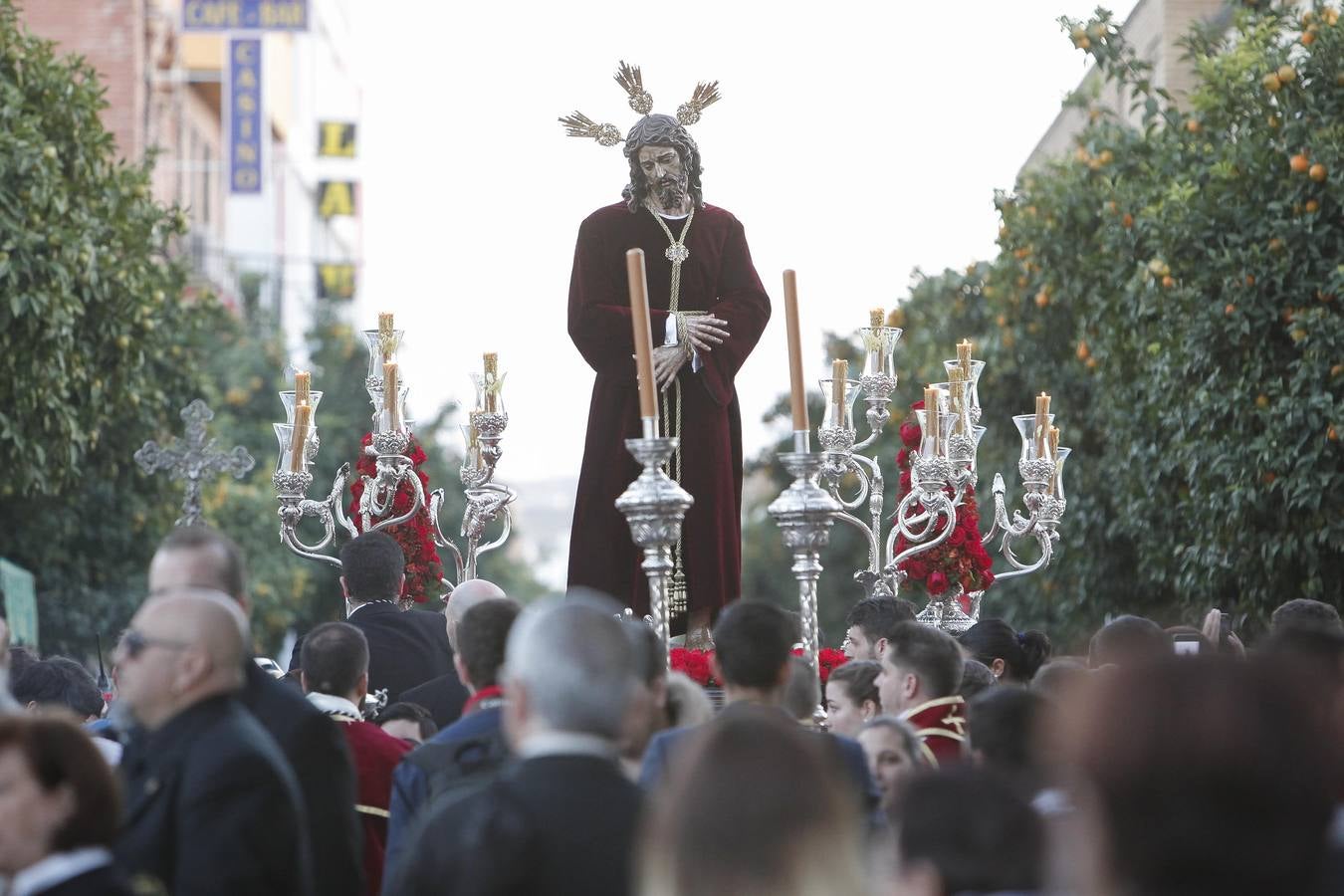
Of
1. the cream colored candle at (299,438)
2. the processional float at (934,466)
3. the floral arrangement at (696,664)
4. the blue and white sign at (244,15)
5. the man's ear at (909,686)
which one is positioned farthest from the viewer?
the blue and white sign at (244,15)

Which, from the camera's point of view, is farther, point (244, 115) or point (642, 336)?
point (244, 115)

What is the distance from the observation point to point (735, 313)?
29.0 ft

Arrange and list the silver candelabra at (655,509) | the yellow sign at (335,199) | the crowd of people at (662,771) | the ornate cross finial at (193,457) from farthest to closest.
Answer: the yellow sign at (335,199) → the ornate cross finial at (193,457) → the silver candelabra at (655,509) → the crowd of people at (662,771)

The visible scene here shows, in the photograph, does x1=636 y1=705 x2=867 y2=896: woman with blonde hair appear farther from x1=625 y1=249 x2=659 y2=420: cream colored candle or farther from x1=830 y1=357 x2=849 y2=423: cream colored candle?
x1=830 y1=357 x2=849 y2=423: cream colored candle

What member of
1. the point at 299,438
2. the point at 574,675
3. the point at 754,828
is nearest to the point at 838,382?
the point at 299,438

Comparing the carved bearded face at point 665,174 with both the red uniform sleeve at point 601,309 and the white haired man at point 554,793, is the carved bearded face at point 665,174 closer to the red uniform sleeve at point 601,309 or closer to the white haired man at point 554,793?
the red uniform sleeve at point 601,309

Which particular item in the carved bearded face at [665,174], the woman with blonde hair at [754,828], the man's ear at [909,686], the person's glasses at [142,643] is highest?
the carved bearded face at [665,174]

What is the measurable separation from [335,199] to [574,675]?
68012 mm

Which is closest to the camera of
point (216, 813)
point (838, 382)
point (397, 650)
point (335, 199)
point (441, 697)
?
point (216, 813)

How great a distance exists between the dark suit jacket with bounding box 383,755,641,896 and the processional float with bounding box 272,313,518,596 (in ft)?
20.4

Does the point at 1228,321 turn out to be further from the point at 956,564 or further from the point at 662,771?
the point at 662,771

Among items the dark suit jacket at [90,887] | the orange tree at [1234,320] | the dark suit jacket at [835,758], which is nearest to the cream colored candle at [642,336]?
the dark suit jacket at [835,758]

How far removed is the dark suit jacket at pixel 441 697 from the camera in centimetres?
746

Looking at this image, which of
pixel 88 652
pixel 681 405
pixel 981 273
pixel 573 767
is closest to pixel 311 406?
pixel 681 405
